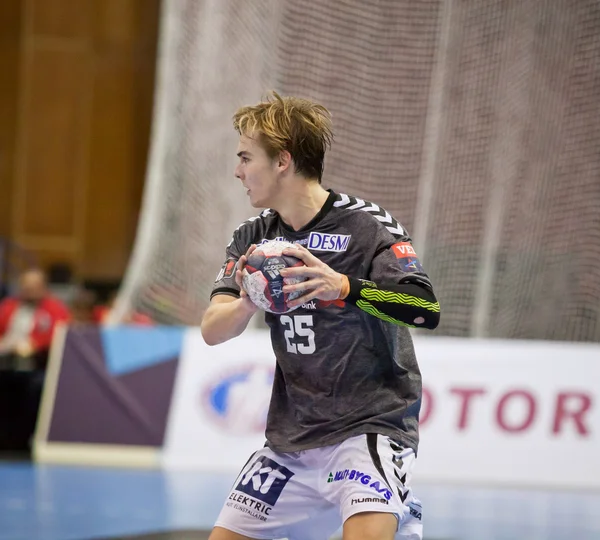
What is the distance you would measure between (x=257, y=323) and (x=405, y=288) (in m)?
7.98

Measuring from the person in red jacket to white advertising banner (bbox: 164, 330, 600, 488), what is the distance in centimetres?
209

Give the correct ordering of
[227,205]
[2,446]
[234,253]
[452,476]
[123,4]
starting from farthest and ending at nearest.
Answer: [123,4]
[227,205]
[2,446]
[452,476]
[234,253]

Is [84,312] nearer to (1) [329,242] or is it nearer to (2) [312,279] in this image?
(1) [329,242]

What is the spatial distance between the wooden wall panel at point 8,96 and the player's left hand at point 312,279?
14.8m

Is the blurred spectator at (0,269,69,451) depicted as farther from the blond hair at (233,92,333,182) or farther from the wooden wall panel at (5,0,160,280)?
the blond hair at (233,92,333,182)

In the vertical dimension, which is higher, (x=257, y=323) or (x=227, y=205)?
(x=227, y=205)

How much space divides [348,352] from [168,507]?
4059 mm

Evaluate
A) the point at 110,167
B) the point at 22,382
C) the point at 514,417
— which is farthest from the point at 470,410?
the point at 110,167

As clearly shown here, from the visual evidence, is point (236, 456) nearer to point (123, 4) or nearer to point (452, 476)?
point (452, 476)

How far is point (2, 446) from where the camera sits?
9.80 m

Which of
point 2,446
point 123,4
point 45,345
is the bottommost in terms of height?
point 2,446

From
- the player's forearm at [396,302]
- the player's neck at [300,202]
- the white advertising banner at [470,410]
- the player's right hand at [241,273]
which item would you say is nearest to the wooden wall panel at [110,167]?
the white advertising banner at [470,410]

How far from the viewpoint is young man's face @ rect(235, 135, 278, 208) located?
135 inches


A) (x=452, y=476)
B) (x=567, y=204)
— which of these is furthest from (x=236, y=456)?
(x=567, y=204)
